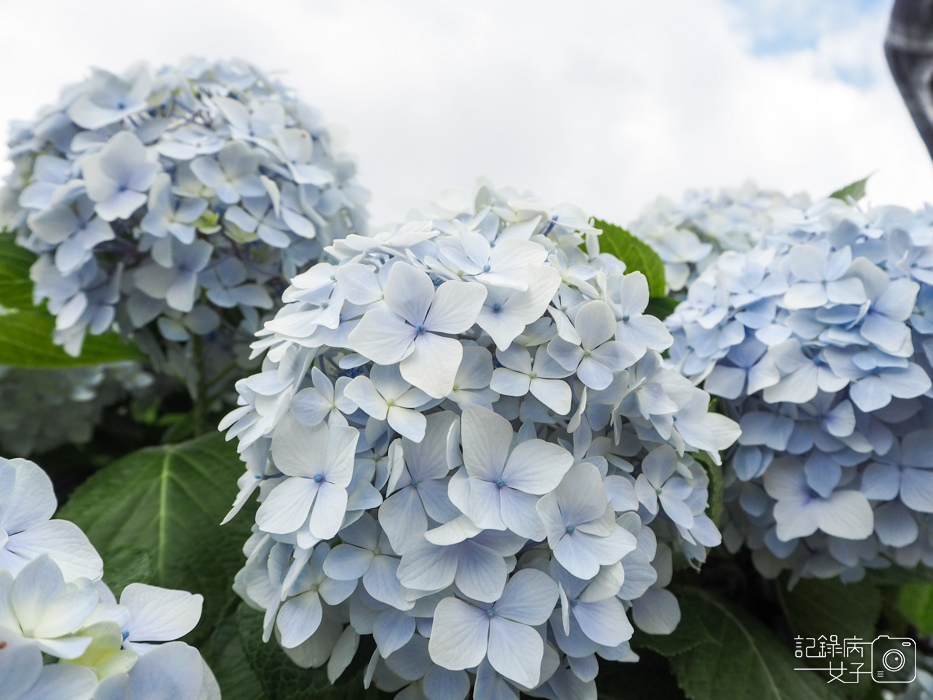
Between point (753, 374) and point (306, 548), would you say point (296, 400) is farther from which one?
point (753, 374)

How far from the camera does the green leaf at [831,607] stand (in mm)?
708

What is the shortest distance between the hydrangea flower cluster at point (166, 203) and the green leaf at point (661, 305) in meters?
0.33

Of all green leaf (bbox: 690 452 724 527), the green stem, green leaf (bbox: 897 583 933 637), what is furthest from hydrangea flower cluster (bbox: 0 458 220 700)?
green leaf (bbox: 897 583 933 637)

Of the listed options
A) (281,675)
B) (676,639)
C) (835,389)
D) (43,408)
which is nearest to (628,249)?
(835,389)

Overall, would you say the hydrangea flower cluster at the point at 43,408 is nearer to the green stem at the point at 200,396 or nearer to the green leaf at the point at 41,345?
the green leaf at the point at 41,345

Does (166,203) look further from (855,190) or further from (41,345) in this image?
(855,190)

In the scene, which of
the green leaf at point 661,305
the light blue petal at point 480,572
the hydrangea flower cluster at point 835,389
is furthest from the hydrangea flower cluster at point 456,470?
the green leaf at point 661,305

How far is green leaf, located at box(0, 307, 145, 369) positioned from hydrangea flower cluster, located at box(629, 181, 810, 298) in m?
0.63

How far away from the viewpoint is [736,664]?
60cm

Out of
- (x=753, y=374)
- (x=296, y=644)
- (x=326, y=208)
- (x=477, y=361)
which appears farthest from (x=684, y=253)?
(x=296, y=644)

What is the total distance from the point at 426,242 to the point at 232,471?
38 cm

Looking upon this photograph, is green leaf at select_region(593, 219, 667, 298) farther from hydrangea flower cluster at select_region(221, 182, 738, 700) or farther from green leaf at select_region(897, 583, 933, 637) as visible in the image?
green leaf at select_region(897, 583, 933, 637)

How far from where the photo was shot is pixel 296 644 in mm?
384

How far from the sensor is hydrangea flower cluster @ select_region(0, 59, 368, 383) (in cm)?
68
